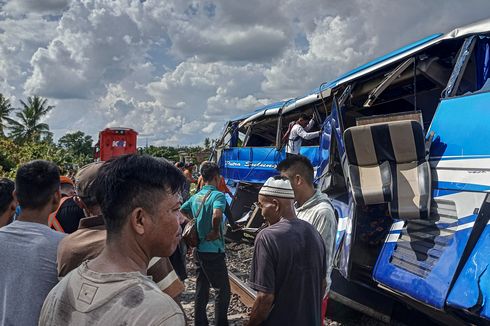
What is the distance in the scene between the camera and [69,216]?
3.38m

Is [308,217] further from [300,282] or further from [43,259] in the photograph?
[43,259]

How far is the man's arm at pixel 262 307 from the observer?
2.36 m

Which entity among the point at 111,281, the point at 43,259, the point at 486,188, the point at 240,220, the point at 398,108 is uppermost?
the point at 398,108

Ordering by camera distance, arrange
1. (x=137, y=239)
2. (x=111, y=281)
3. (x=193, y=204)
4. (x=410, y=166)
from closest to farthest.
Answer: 1. (x=111, y=281)
2. (x=137, y=239)
3. (x=410, y=166)
4. (x=193, y=204)

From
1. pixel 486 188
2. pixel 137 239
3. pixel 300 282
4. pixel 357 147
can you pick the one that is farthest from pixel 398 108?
pixel 137 239

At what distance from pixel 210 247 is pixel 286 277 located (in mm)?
1981

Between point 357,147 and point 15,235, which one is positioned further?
point 357,147

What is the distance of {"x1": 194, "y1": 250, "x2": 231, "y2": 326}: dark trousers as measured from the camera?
4.30 metres

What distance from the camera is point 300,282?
2.40 metres

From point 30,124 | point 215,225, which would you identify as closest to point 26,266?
point 215,225

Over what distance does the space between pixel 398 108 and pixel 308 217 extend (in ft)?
10.9

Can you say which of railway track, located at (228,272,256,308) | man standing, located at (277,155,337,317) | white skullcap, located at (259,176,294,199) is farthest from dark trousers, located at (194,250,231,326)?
white skullcap, located at (259,176,294,199)

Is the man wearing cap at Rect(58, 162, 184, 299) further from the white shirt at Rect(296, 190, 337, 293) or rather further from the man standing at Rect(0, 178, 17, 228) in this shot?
the white shirt at Rect(296, 190, 337, 293)

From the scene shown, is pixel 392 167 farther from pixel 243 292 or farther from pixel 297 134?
pixel 297 134
